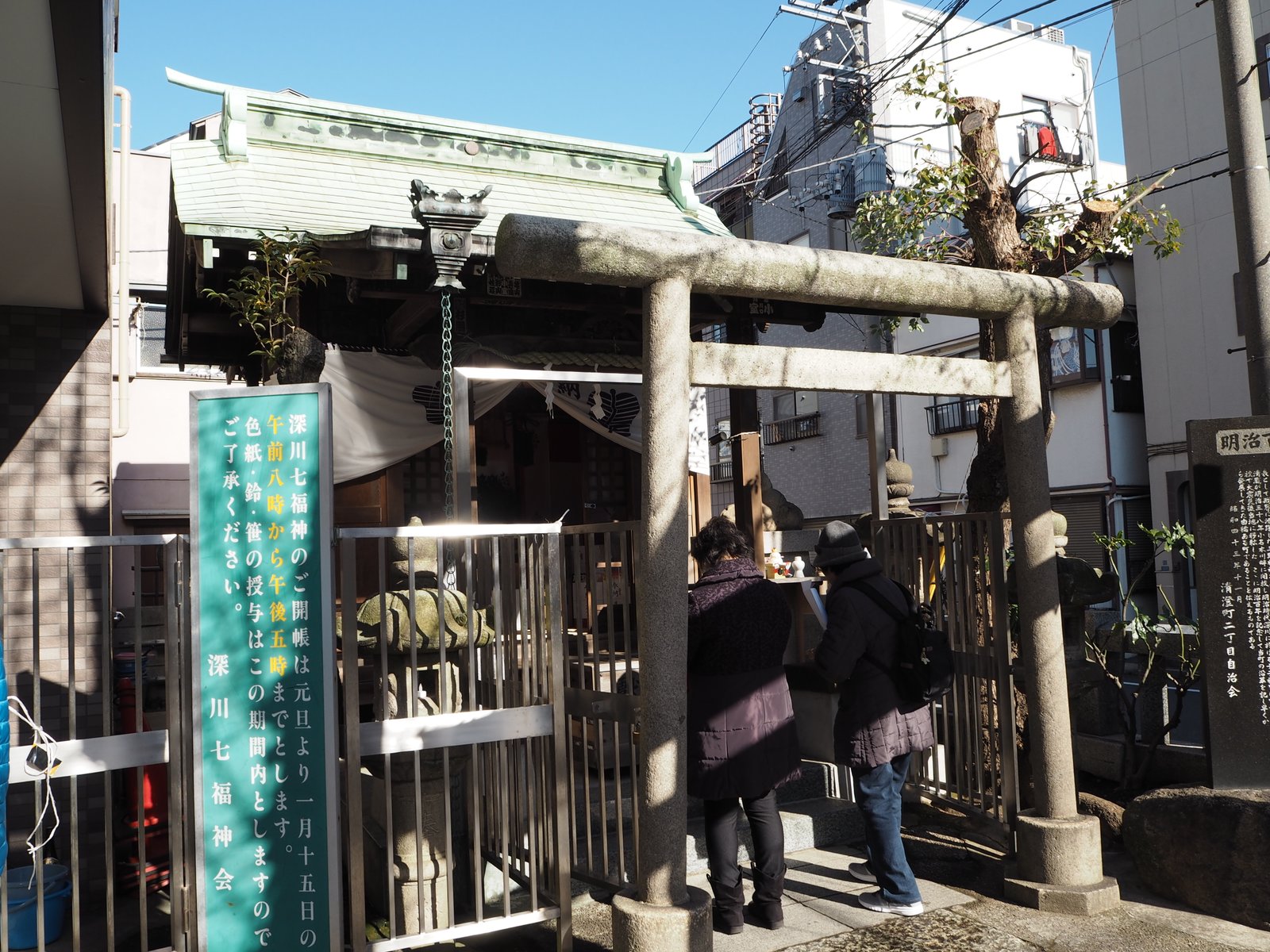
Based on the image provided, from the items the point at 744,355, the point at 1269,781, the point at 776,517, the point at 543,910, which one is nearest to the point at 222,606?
the point at 543,910

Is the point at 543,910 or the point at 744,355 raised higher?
the point at 744,355

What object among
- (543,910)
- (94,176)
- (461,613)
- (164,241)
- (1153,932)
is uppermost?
(164,241)

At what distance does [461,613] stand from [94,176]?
2845 millimetres

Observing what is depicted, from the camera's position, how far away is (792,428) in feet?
86.5

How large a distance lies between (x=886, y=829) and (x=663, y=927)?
64.2 inches

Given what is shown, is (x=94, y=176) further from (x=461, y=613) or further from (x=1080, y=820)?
(x=1080, y=820)

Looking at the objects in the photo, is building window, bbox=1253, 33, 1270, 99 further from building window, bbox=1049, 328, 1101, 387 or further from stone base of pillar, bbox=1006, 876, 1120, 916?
stone base of pillar, bbox=1006, 876, 1120, 916

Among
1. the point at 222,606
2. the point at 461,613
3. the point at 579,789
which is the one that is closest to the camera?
the point at 222,606

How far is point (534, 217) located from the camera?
4613mm

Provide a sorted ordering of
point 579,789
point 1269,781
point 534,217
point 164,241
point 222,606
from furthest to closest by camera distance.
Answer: point 164,241, point 579,789, point 1269,781, point 534,217, point 222,606

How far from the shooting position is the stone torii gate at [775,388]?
183 inches

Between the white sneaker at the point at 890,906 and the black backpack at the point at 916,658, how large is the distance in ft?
3.78

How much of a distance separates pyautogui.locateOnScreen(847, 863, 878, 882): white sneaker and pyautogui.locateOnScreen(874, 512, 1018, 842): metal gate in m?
0.96

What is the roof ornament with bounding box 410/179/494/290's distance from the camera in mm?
7289
